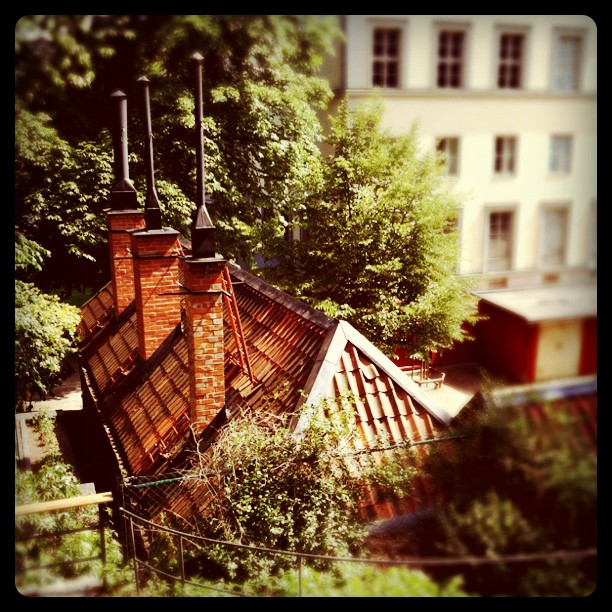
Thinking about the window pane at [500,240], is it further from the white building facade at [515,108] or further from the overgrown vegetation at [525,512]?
the overgrown vegetation at [525,512]

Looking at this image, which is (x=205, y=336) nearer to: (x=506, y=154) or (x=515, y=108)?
(x=506, y=154)

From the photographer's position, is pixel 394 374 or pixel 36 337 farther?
pixel 36 337

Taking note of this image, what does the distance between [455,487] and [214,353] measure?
6.50 feet

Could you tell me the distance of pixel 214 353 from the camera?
170 inches

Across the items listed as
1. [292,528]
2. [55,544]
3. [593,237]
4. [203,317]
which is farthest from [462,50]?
[55,544]

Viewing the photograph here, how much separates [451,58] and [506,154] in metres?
0.84

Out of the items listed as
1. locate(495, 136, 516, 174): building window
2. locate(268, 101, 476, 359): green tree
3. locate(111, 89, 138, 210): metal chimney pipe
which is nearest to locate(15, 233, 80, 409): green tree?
locate(111, 89, 138, 210): metal chimney pipe

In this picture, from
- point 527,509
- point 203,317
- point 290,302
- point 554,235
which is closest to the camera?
point 527,509

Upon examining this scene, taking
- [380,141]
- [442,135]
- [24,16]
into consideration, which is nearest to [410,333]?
[380,141]

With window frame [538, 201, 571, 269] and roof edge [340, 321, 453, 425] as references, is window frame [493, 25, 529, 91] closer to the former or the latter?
window frame [538, 201, 571, 269]

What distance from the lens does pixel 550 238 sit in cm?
412

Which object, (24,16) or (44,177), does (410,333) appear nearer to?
(44,177)

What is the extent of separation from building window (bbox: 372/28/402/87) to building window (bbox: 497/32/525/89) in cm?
72

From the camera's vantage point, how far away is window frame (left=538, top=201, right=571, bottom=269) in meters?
4.02
